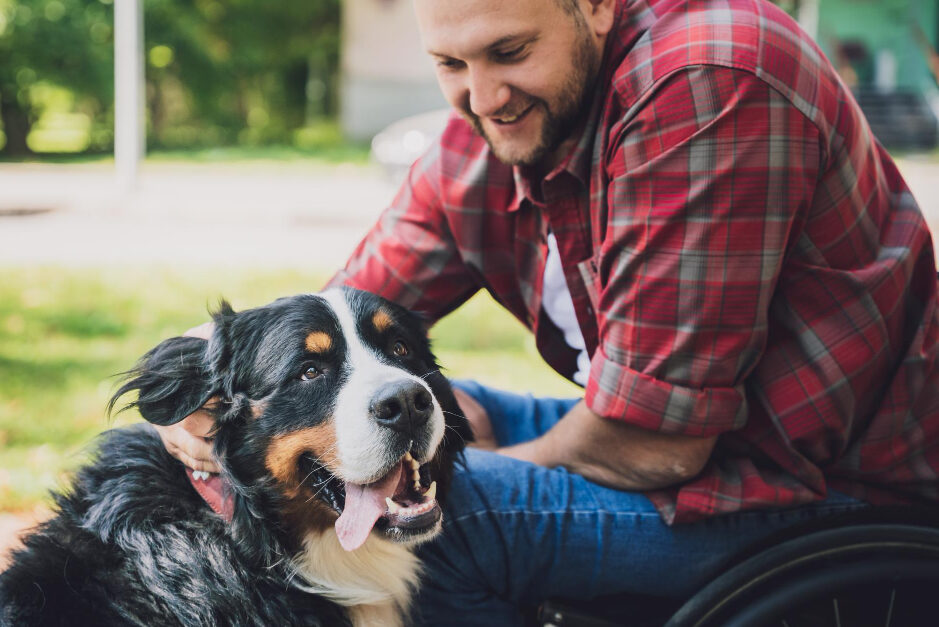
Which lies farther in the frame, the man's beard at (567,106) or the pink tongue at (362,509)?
the man's beard at (567,106)

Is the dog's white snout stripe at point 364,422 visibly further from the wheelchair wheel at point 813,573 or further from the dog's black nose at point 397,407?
the wheelchair wheel at point 813,573

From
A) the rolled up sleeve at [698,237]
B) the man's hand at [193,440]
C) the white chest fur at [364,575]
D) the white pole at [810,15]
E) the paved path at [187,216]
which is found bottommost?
the paved path at [187,216]

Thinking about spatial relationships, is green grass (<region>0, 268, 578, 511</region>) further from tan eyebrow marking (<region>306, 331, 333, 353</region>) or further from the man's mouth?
the man's mouth

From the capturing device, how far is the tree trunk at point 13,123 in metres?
18.9

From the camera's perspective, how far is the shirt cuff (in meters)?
2.00

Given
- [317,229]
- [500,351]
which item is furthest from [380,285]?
[317,229]

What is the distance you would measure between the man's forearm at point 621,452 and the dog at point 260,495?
304 mm

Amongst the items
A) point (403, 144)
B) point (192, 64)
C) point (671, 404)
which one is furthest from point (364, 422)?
point (192, 64)

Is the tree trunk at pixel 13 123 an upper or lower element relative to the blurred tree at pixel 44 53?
lower

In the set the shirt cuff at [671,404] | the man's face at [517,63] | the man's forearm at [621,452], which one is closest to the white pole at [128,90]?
the man's face at [517,63]

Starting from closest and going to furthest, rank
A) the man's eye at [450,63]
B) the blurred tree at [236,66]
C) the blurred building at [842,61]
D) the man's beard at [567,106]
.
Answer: the man's beard at [567,106] → the man's eye at [450,63] → the blurred building at [842,61] → the blurred tree at [236,66]

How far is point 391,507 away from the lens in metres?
2.04

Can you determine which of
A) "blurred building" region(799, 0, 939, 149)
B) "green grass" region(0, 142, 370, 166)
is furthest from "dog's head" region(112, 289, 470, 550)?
"blurred building" region(799, 0, 939, 149)

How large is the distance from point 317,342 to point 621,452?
763 mm
